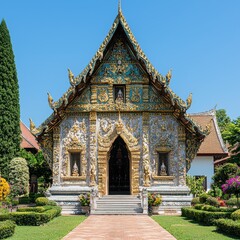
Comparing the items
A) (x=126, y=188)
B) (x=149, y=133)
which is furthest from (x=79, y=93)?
(x=126, y=188)

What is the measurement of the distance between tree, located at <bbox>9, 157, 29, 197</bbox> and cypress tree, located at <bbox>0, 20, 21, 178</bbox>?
98 centimetres

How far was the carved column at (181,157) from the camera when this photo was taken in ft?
67.9

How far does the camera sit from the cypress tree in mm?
26219

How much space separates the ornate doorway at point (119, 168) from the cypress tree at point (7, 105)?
7119 mm

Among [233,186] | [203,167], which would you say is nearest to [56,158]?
A: [233,186]

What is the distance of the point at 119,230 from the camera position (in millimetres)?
13289

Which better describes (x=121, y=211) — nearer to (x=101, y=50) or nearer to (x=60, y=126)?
(x=60, y=126)

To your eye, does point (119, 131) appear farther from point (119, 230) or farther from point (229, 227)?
point (229, 227)

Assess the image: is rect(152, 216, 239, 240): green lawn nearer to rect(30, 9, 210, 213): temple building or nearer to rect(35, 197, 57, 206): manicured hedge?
rect(30, 9, 210, 213): temple building

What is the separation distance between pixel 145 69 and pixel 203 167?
1052cm

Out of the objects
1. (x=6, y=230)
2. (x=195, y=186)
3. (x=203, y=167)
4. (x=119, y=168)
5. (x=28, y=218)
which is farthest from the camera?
(x=203, y=167)

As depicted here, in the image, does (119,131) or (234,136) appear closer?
(119,131)

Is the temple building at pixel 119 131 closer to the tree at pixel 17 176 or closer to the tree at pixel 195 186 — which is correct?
the tree at pixel 195 186

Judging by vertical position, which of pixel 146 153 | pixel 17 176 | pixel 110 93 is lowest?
pixel 17 176
